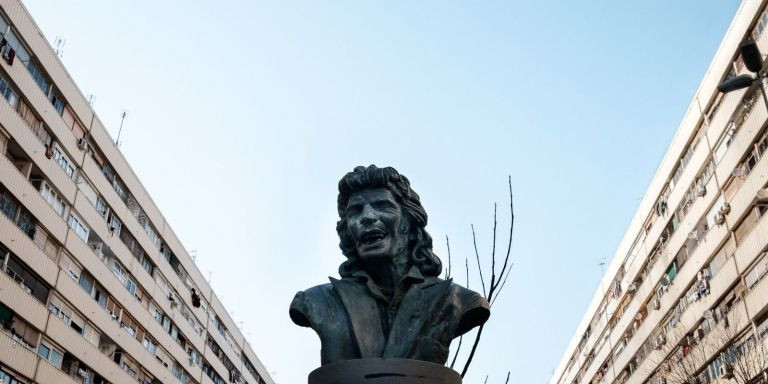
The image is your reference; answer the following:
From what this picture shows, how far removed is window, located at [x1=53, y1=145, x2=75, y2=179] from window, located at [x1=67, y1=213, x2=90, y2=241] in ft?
5.10

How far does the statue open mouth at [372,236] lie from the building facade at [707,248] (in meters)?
18.2


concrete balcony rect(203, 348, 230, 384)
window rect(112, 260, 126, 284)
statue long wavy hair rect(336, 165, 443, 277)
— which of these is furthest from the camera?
concrete balcony rect(203, 348, 230, 384)

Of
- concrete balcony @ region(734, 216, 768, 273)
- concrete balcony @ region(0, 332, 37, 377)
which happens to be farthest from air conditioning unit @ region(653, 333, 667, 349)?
concrete balcony @ region(0, 332, 37, 377)

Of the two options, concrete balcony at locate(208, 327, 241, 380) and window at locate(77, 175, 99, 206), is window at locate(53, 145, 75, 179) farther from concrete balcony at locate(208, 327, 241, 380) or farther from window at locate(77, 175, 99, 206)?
concrete balcony at locate(208, 327, 241, 380)

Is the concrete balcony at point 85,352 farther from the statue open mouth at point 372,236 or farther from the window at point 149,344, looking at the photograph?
the statue open mouth at point 372,236

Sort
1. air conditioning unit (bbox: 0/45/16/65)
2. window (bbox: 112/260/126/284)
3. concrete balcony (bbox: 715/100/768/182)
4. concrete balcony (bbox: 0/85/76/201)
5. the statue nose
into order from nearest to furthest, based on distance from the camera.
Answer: the statue nose
air conditioning unit (bbox: 0/45/16/65)
concrete balcony (bbox: 0/85/76/201)
concrete balcony (bbox: 715/100/768/182)
window (bbox: 112/260/126/284)

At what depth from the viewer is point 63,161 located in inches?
1062

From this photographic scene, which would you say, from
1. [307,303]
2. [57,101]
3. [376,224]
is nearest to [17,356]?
[57,101]

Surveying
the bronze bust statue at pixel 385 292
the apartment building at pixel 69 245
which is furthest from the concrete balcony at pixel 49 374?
the bronze bust statue at pixel 385 292

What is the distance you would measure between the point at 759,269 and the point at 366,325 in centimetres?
2320

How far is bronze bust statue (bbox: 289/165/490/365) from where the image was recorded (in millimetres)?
4137

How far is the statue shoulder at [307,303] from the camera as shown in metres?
4.32

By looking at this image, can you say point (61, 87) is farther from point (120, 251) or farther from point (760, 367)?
point (760, 367)

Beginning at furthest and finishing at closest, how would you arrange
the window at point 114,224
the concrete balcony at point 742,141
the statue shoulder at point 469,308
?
1. the window at point 114,224
2. the concrete balcony at point 742,141
3. the statue shoulder at point 469,308
